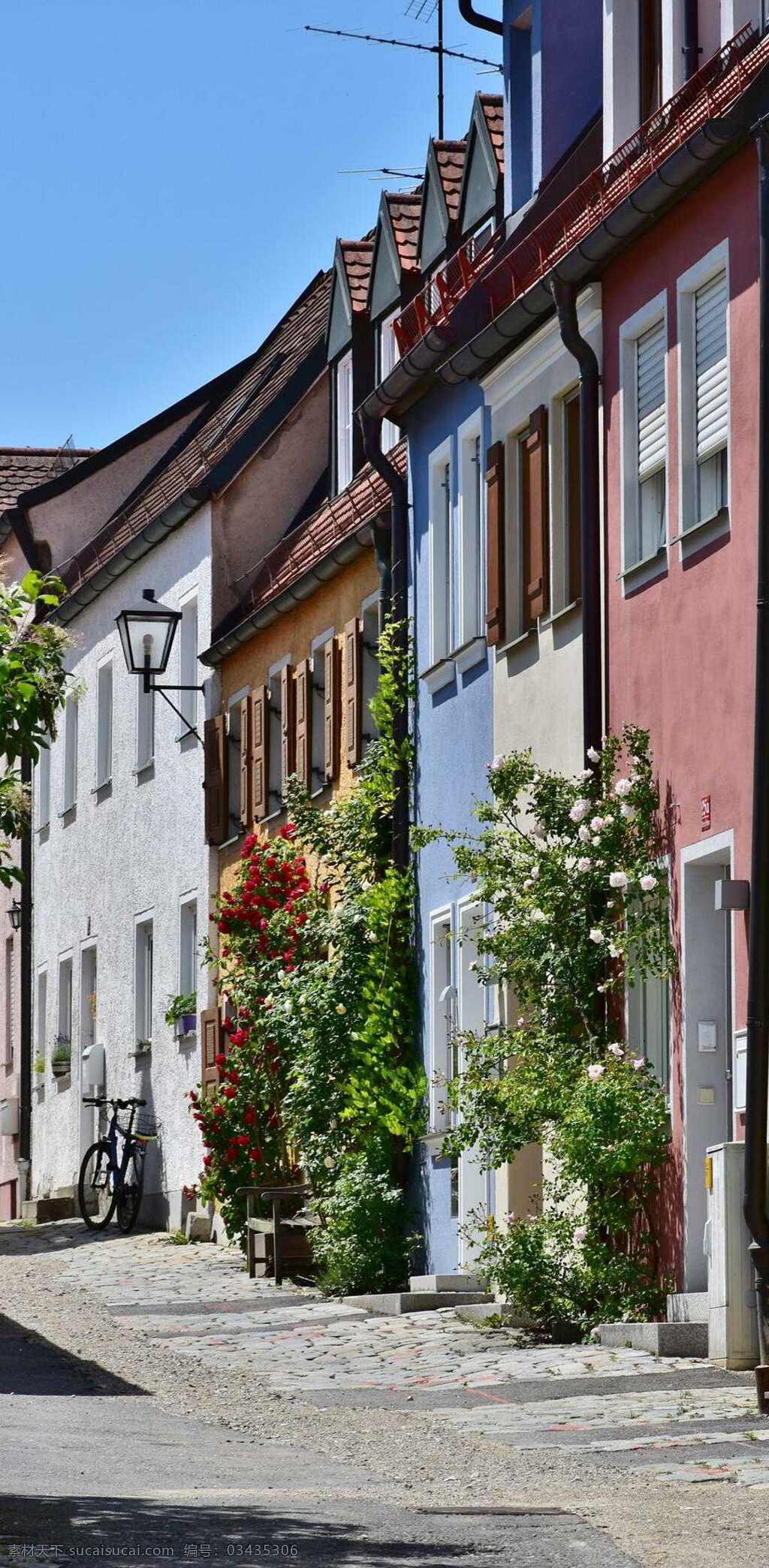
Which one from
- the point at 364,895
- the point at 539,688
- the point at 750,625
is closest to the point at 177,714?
the point at 364,895

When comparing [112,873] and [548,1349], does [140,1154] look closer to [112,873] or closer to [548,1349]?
[112,873]

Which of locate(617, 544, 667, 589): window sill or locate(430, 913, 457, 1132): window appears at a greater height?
locate(617, 544, 667, 589): window sill

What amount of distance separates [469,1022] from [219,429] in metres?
13.3

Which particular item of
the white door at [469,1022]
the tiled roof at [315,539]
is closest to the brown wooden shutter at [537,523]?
the white door at [469,1022]

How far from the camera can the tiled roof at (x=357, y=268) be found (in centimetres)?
2439

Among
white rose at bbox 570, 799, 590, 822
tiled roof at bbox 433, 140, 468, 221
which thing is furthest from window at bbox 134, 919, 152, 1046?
white rose at bbox 570, 799, 590, 822

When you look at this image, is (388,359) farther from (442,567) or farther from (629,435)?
→ (629,435)

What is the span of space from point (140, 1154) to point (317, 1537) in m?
19.7

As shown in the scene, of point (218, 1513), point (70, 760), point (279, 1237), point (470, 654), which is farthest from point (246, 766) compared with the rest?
point (218, 1513)

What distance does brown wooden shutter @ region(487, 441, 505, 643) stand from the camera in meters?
18.1

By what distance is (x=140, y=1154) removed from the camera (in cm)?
2780

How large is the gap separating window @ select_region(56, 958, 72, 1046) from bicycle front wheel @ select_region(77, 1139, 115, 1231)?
141 inches

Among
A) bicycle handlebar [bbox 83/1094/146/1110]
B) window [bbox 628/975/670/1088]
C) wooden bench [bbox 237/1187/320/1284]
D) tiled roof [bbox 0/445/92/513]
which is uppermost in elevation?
tiled roof [bbox 0/445/92/513]

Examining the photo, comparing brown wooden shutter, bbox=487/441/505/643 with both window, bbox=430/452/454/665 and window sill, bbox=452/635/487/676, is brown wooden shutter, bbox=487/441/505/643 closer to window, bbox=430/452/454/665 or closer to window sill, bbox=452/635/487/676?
window sill, bbox=452/635/487/676
